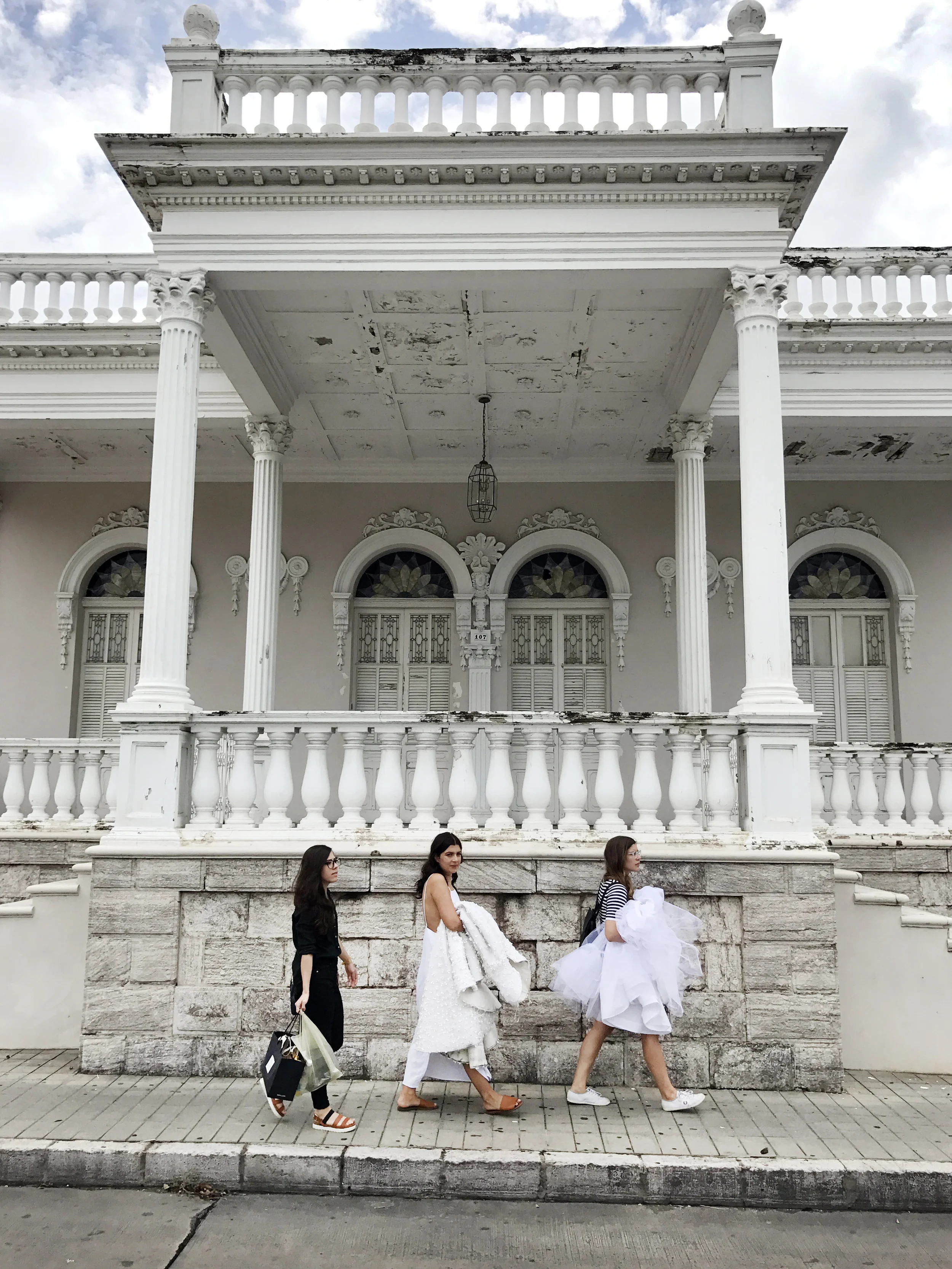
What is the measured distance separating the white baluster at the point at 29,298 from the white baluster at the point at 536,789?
7.05m

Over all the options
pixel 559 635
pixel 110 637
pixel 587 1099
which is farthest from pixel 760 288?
pixel 110 637

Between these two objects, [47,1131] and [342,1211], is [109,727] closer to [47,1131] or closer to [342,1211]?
[47,1131]

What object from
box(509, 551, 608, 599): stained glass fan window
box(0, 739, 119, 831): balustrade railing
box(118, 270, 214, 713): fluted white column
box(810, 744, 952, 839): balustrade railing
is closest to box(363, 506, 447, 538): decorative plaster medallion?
box(509, 551, 608, 599): stained glass fan window

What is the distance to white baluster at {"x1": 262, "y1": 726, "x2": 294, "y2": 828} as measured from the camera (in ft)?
20.4

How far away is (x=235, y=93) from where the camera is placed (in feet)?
23.0

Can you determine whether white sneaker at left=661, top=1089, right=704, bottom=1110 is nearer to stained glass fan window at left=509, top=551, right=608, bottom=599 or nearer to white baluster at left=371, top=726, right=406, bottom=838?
white baluster at left=371, top=726, right=406, bottom=838

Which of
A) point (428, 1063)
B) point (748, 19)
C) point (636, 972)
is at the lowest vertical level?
point (428, 1063)

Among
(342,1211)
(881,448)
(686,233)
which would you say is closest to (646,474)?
(881,448)

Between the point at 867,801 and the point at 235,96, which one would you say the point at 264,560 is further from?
the point at 867,801

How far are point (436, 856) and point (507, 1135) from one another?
138 centimetres

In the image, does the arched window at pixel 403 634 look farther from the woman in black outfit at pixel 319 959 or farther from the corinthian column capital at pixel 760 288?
the woman in black outfit at pixel 319 959

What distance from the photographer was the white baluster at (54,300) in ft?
32.3

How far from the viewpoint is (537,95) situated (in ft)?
22.6

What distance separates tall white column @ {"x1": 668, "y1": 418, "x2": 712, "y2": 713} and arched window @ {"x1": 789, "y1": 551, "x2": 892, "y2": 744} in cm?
259
